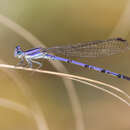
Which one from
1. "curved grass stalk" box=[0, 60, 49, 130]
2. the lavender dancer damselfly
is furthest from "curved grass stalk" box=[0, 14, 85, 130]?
"curved grass stalk" box=[0, 60, 49, 130]

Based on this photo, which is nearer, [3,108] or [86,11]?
[3,108]

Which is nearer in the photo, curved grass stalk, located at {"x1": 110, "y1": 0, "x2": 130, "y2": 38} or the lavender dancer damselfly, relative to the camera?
the lavender dancer damselfly

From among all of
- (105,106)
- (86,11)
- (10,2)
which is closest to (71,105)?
(105,106)

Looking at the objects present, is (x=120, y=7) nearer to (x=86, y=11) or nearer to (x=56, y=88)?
(x=86, y=11)

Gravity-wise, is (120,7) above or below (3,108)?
above

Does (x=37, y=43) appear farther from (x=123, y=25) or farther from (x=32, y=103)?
(x=123, y=25)

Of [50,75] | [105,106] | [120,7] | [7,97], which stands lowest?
[105,106]

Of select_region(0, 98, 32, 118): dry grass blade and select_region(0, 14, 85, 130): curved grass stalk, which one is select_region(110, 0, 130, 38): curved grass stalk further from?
select_region(0, 98, 32, 118): dry grass blade
